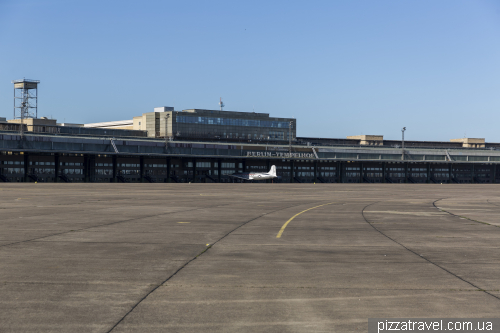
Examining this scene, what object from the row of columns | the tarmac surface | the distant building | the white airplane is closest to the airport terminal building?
the row of columns

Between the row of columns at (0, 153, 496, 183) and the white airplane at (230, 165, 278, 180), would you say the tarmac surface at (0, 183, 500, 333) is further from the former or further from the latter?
the white airplane at (230, 165, 278, 180)

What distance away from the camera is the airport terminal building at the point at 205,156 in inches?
3787

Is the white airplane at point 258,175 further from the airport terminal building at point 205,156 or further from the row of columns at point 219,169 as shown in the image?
the row of columns at point 219,169

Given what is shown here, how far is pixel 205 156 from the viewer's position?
107812mm

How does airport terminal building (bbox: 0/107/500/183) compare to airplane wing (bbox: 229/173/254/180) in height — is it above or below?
above

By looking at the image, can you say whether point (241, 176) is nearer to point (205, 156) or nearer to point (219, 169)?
point (219, 169)

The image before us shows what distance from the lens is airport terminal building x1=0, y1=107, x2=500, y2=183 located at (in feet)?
316

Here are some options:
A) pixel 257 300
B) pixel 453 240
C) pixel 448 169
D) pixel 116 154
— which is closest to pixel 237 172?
pixel 116 154

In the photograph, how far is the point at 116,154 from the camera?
97188 millimetres

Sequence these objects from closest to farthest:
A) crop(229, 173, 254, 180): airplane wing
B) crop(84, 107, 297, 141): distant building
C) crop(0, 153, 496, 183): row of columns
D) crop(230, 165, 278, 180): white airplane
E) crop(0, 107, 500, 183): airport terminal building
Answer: crop(0, 107, 500, 183): airport terminal building → crop(0, 153, 496, 183): row of columns → crop(230, 165, 278, 180): white airplane → crop(229, 173, 254, 180): airplane wing → crop(84, 107, 297, 141): distant building

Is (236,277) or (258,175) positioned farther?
(258,175)

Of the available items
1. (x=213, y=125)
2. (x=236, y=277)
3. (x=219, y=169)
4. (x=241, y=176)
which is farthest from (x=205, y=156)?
(x=236, y=277)

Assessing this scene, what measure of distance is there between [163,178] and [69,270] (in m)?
102

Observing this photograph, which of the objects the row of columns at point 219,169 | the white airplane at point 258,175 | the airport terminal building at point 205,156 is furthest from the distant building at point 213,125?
the white airplane at point 258,175
